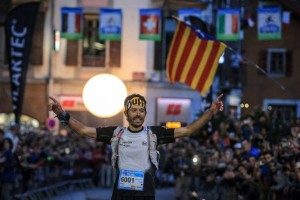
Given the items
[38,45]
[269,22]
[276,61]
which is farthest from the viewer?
[276,61]

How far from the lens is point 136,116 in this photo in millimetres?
7215

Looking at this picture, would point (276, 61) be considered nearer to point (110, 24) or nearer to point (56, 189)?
point (110, 24)

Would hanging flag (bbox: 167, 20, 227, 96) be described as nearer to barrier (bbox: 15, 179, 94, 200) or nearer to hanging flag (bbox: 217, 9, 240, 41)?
barrier (bbox: 15, 179, 94, 200)

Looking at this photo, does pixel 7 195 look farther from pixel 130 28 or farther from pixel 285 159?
pixel 130 28

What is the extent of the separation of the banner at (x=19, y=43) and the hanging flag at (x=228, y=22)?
18.7 ft

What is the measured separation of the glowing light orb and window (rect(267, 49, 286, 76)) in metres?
19.9

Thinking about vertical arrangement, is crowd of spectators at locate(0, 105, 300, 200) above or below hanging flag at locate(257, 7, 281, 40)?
below

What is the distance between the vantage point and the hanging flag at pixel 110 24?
2661 centimetres

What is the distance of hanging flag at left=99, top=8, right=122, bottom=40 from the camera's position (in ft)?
87.3

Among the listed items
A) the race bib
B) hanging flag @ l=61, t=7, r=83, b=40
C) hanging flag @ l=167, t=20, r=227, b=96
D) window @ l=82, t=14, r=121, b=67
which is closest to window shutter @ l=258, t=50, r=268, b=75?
window @ l=82, t=14, r=121, b=67

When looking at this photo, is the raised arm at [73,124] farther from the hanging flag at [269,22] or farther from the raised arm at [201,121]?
the hanging flag at [269,22]

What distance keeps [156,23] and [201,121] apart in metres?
18.5

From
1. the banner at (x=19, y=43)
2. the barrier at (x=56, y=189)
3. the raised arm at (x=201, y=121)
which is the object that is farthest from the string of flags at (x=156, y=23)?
the raised arm at (x=201, y=121)

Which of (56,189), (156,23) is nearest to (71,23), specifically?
(156,23)
